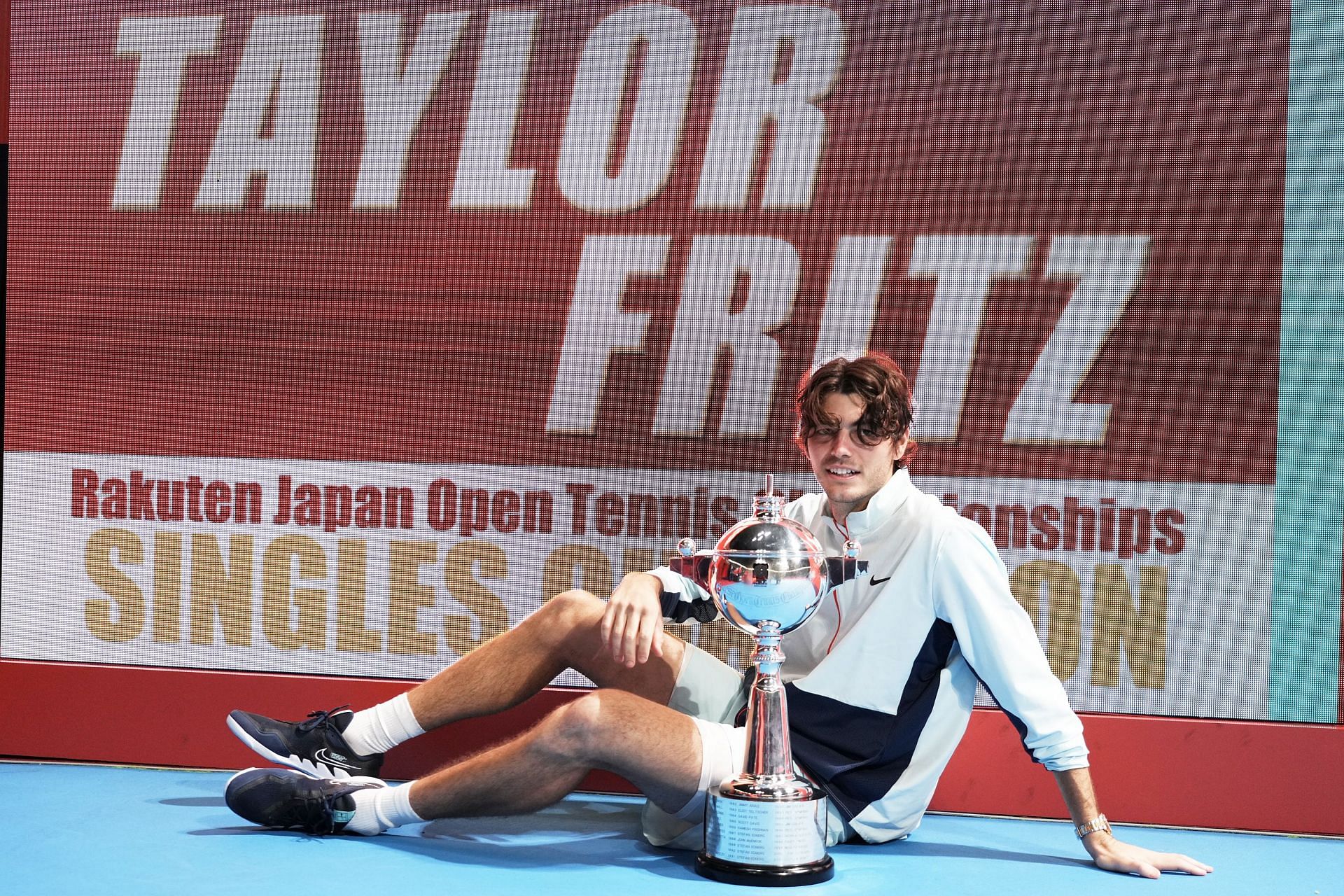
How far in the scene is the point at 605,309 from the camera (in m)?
3.66

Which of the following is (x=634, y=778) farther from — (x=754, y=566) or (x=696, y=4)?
(x=696, y=4)

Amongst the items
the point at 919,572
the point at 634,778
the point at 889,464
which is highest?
the point at 889,464

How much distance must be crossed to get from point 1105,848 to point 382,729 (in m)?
1.64

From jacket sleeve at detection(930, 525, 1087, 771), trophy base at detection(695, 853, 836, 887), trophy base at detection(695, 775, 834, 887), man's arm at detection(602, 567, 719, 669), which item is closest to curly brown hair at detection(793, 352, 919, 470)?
jacket sleeve at detection(930, 525, 1087, 771)

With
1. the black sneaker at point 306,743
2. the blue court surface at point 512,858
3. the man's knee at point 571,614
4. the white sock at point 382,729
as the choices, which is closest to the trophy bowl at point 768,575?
the man's knee at point 571,614

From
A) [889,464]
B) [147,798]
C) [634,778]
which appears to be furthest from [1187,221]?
[147,798]

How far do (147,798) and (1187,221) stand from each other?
303 cm

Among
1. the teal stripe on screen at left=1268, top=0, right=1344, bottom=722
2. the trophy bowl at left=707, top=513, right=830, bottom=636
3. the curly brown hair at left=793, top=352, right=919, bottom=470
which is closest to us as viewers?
the trophy bowl at left=707, top=513, right=830, bottom=636

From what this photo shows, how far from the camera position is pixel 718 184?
3613 millimetres

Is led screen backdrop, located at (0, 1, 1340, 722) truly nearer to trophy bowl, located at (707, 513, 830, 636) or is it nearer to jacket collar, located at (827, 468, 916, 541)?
jacket collar, located at (827, 468, 916, 541)

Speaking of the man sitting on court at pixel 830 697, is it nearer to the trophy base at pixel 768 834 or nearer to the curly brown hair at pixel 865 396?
the curly brown hair at pixel 865 396

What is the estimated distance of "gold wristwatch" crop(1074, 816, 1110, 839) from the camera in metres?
2.76

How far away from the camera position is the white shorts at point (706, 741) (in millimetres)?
2787

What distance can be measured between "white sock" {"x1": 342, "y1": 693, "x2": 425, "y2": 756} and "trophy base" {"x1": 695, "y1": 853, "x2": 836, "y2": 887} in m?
0.84
